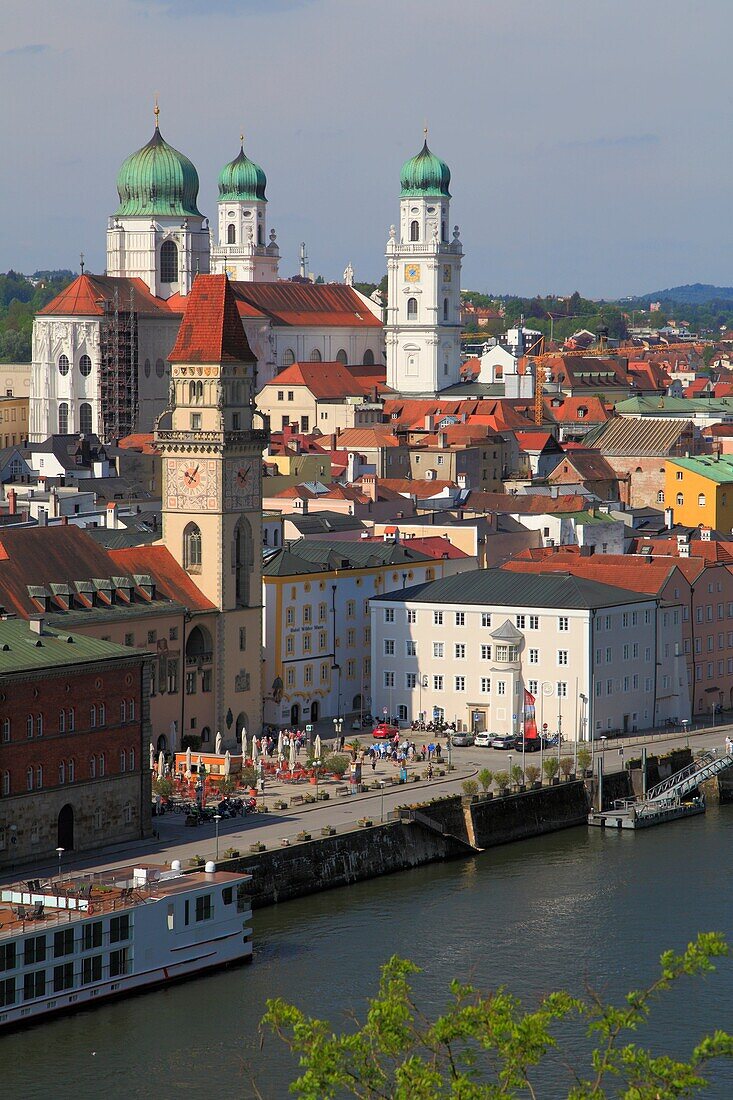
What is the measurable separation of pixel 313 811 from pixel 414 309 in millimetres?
121178

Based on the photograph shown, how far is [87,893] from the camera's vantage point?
54.5 meters

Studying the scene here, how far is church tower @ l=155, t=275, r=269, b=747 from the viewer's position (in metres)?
78.9

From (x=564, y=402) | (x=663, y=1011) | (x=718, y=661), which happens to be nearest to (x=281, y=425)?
(x=564, y=402)

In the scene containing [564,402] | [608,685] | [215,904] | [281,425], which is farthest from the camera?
[564,402]

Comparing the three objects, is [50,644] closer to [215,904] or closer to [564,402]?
[215,904]

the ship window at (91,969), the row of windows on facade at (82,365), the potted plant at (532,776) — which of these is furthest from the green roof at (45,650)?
the row of windows on facade at (82,365)

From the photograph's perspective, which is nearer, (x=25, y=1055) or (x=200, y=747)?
(x=25, y=1055)

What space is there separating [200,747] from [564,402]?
372 ft

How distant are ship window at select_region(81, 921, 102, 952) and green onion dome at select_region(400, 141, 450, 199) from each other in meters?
136

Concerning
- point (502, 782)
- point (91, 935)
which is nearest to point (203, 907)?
point (91, 935)

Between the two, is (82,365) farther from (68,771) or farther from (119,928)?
(119,928)

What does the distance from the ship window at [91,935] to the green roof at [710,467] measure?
77074 millimetres

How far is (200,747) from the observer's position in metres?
77.3

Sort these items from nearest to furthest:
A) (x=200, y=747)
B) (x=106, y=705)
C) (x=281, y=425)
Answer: (x=106, y=705) < (x=200, y=747) < (x=281, y=425)
